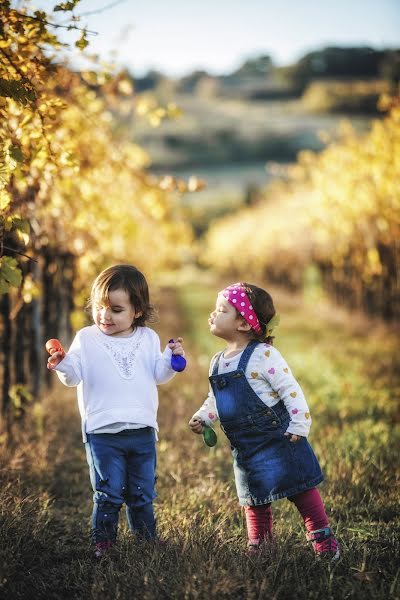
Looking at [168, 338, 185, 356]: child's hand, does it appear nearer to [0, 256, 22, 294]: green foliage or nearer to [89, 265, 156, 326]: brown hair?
[89, 265, 156, 326]: brown hair

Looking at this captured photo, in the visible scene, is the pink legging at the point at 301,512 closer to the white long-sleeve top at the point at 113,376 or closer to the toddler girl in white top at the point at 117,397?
the toddler girl in white top at the point at 117,397

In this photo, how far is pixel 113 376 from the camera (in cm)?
279

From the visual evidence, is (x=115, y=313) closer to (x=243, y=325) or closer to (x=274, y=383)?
(x=243, y=325)

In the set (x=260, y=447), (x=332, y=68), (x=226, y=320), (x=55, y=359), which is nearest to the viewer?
(x=55, y=359)

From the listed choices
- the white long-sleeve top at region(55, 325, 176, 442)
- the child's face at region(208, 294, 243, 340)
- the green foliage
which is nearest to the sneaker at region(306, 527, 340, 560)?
the white long-sleeve top at region(55, 325, 176, 442)

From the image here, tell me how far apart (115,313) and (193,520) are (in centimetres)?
122

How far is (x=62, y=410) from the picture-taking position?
17.4ft

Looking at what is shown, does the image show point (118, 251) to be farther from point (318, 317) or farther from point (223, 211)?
point (223, 211)

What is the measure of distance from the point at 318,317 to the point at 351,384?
11.9 m

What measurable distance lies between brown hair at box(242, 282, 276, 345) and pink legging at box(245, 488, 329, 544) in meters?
0.82

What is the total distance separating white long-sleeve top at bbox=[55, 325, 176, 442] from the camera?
9.01 feet

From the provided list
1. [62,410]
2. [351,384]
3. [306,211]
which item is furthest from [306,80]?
[62,410]

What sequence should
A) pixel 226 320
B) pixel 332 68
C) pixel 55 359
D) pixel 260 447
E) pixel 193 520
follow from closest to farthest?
1. pixel 55 359
2. pixel 260 447
3. pixel 226 320
4. pixel 193 520
5. pixel 332 68

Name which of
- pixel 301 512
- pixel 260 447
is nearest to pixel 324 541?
pixel 301 512
